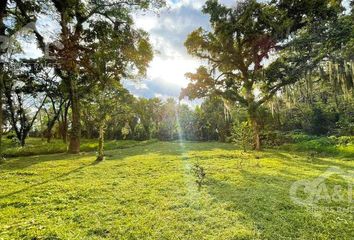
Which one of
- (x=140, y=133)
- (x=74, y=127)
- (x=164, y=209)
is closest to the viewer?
(x=164, y=209)

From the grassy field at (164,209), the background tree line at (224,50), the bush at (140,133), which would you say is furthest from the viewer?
the bush at (140,133)

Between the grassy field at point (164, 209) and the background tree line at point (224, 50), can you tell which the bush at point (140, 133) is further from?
the grassy field at point (164, 209)

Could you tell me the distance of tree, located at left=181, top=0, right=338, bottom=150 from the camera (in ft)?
59.6

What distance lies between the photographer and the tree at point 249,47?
1817 cm

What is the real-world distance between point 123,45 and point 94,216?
16.6m

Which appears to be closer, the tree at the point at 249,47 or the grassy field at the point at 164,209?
the grassy field at the point at 164,209

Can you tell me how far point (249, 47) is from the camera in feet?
68.3

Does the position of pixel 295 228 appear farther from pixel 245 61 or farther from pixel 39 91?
pixel 39 91

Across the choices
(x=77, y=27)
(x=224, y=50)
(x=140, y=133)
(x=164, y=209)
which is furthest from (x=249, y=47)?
(x=140, y=133)

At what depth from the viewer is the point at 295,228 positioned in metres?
5.27

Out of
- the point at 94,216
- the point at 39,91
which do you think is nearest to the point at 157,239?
the point at 94,216

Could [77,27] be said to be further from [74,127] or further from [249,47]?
[249,47]

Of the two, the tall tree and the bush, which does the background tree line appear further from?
the bush

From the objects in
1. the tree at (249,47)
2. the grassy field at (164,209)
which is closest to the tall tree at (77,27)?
the tree at (249,47)
